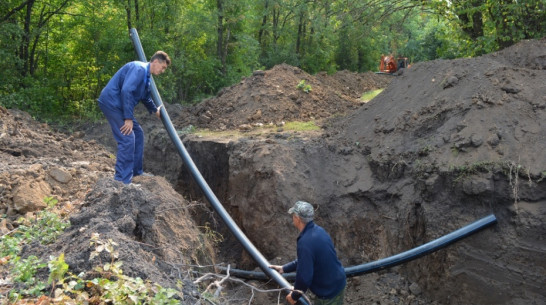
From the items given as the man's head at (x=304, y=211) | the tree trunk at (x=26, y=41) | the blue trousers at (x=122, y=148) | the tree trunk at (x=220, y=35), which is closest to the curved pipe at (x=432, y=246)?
the man's head at (x=304, y=211)

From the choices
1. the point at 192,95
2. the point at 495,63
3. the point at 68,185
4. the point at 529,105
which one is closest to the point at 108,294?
the point at 68,185

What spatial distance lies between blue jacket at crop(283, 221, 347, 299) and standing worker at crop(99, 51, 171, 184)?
272 cm

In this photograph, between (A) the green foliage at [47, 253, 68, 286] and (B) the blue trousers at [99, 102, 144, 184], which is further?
(B) the blue trousers at [99, 102, 144, 184]

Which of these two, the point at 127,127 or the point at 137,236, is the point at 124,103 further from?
the point at 137,236

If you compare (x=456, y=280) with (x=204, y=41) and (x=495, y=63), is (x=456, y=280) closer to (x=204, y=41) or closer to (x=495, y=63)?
(x=495, y=63)

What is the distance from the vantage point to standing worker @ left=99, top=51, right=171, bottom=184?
6.50 m

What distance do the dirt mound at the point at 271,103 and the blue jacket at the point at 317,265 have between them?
20.7 ft

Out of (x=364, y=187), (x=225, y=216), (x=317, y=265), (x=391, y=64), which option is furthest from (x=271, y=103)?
(x=391, y=64)

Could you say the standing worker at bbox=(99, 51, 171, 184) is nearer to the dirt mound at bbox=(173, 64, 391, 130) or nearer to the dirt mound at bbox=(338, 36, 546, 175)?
the dirt mound at bbox=(338, 36, 546, 175)

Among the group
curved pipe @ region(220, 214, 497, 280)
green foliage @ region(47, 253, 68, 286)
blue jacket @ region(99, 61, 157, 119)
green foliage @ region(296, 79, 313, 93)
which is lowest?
curved pipe @ region(220, 214, 497, 280)

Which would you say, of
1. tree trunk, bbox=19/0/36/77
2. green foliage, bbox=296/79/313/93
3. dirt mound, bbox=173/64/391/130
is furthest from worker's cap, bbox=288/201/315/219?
tree trunk, bbox=19/0/36/77

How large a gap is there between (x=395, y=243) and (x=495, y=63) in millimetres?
3634

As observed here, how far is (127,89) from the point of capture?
254 inches

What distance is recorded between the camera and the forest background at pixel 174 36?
1120cm
